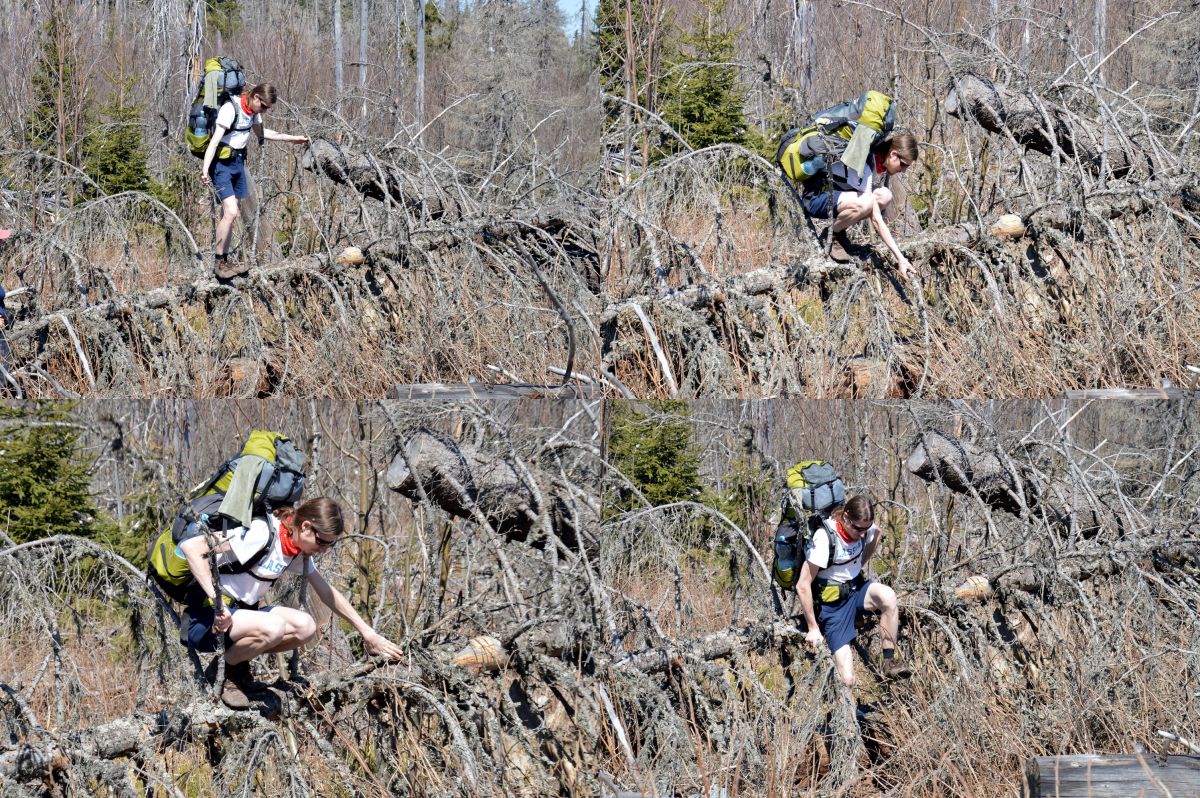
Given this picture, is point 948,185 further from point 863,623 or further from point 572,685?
point 572,685

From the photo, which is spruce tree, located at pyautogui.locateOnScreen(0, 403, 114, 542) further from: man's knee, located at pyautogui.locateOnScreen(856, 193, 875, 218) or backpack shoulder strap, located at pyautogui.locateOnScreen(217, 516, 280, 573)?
man's knee, located at pyautogui.locateOnScreen(856, 193, 875, 218)

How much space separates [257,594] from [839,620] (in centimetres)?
280

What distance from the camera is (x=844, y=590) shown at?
5223mm

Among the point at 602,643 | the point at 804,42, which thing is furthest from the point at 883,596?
the point at 804,42

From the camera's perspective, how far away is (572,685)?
14.9ft

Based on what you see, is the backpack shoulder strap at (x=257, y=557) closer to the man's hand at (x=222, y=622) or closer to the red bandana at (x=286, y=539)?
the red bandana at (x=286, y=539)

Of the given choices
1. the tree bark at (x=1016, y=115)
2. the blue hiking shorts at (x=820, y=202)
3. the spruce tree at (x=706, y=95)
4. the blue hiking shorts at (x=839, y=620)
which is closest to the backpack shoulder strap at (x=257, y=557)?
the blue hiking shorts at (x=839, y=620)

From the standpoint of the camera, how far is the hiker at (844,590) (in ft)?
16.6

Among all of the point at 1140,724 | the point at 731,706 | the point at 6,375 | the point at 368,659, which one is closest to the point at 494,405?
the point at 368,659

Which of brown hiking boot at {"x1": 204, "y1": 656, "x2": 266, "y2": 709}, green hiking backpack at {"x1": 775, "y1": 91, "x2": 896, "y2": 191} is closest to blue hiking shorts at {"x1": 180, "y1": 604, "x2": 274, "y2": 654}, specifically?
brown hiking boot at {"x1": 204, "y1": 656, "x2": 266, "y2": 709}

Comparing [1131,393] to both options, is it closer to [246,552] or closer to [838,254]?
[838,254]

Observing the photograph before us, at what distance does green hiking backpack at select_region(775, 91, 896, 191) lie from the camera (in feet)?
18.9

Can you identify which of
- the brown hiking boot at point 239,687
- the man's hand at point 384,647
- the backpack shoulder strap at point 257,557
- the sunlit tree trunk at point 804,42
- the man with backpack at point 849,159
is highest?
the sunlit tree trunk at point 804,42

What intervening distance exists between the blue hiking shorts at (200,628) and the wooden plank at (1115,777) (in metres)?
3.19
